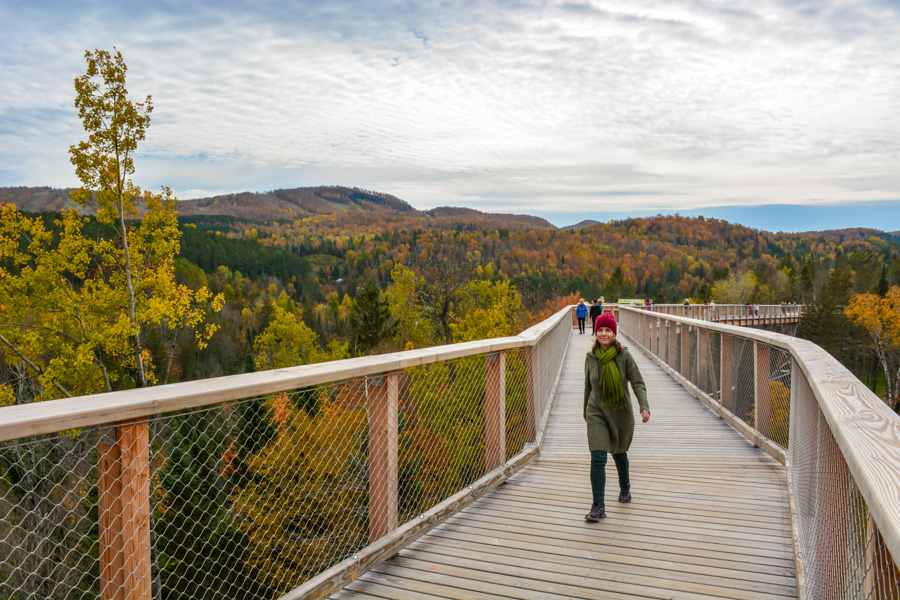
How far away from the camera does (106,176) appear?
1678 centimetres

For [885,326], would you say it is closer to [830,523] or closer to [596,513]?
[596,513]

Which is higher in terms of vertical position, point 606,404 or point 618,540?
point 606,404

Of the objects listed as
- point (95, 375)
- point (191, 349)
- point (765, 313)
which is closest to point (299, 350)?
point (191, 349)

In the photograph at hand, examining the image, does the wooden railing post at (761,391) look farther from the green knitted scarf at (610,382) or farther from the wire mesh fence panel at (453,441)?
the wire mesh fence panel at (453,441)

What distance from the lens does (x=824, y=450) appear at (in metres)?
2.79

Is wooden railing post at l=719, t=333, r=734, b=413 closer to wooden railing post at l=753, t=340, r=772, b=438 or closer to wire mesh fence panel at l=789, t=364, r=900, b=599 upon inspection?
wooden railing post at l=753, t=340, r=772, b=438

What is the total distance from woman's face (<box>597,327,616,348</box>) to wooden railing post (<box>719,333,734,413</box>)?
3.36 meters

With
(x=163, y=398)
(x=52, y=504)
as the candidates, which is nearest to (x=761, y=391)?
(x=163, y=398)

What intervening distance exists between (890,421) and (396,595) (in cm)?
241

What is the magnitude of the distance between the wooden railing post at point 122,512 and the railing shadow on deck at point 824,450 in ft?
7.51

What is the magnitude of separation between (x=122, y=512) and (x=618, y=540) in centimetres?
298

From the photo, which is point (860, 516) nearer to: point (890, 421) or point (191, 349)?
point (890, 421)

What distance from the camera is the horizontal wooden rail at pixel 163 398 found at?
6.10 feet

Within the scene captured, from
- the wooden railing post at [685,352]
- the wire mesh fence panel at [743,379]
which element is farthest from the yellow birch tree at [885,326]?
the wire mesh fence panel at [743,379]
